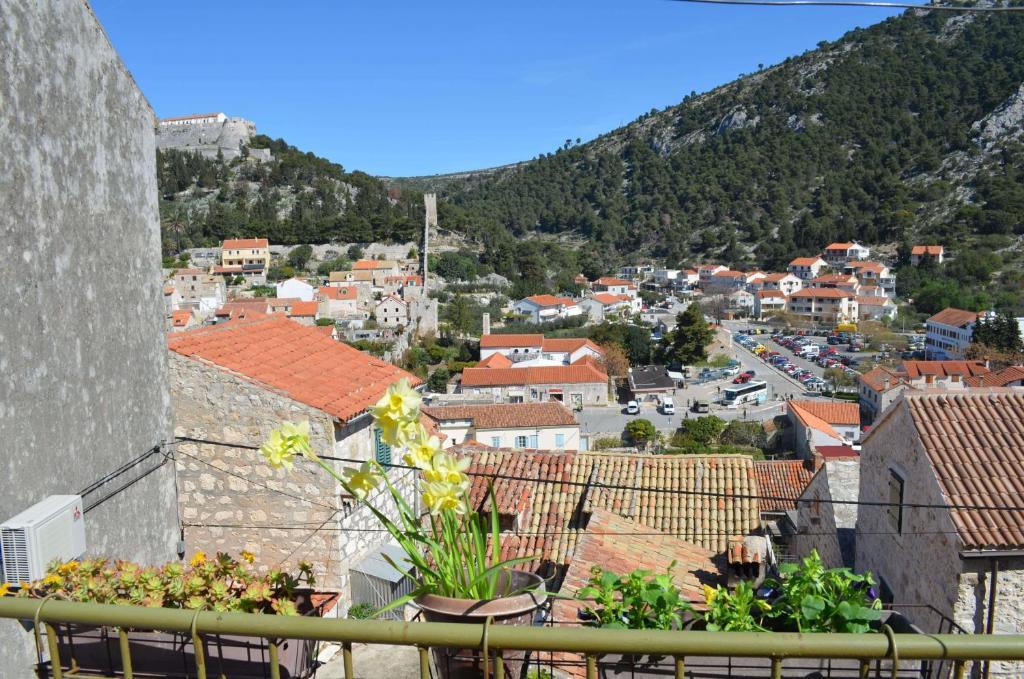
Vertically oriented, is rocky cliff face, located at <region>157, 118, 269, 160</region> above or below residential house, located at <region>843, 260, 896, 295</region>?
above

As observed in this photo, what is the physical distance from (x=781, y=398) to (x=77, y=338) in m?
47.8

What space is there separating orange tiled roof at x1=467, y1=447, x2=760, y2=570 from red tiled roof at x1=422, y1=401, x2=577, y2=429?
19.3m

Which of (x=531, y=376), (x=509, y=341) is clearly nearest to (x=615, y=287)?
(x=509, y=341)

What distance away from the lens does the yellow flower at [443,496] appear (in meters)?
2.22

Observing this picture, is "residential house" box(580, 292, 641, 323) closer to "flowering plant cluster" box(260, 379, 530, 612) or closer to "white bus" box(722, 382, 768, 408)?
"white bus" box(722, 382, 768, 408)

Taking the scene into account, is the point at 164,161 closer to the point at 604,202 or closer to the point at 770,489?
the point at 604,202

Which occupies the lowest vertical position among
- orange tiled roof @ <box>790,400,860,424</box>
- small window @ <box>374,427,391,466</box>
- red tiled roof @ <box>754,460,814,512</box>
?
orange tiled roof @ <box>790,400,860,424</box>

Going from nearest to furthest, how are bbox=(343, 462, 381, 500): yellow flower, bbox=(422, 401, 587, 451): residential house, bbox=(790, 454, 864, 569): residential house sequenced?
bbox=(343, 462, 381, 500): yellow flower < bbox=(790, 454, 864, 569): residential house < bbox=(422, 401, 587, 451): residential house

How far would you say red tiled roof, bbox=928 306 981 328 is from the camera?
58031 mm

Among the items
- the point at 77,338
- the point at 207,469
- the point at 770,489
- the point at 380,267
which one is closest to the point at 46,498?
the point at 77,338

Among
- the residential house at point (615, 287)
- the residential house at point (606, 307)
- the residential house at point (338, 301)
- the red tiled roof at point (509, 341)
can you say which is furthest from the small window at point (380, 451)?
the residential house at point (615, 287)

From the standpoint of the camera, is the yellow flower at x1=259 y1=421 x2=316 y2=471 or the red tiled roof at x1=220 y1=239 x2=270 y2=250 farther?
the red tiled roof at x1=220 y1=239 x2=270 y2=250

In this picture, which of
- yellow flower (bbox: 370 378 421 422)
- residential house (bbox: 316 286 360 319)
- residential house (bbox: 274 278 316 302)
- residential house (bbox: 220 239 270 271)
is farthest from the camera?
residential house (bbox: 220 239 270 271)

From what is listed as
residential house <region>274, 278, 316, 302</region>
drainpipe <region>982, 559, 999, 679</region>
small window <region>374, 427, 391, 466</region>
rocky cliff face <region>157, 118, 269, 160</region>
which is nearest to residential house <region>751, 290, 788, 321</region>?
residential house <region>274, 278, 316, 302</region>
